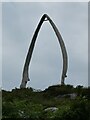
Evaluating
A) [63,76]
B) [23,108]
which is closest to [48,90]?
Answer: [63,76]

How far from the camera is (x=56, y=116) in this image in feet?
37.0

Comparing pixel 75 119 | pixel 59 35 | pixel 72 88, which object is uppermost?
pixel 59 35

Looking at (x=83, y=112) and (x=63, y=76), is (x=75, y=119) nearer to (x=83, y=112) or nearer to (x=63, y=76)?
(x=83, y=112)

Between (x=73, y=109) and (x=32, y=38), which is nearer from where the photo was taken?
(x=73, y=109)

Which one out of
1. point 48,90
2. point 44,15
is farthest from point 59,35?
point 48,90

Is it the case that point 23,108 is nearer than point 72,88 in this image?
Yes

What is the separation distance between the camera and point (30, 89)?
24.6 meters

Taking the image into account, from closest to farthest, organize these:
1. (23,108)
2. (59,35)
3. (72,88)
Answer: (23,108) → (72,88) → (59,35)

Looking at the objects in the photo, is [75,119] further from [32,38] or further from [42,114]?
[32,38]

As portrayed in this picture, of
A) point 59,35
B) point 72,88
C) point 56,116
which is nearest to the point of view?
point 56,116

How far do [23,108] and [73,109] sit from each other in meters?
1.45

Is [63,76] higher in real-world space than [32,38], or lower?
lower

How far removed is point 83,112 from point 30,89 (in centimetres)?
1318

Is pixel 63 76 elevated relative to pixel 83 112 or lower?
elevated
